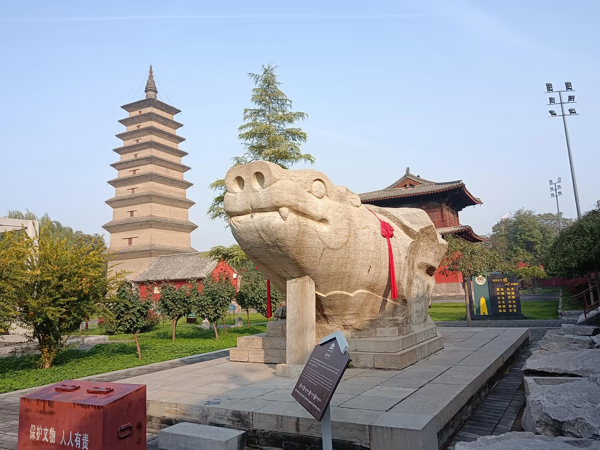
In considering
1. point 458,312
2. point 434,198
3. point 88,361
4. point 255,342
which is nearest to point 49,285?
point 88,361

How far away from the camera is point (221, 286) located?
17594 millimetres

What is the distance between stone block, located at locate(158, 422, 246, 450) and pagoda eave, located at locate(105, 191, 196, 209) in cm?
3728

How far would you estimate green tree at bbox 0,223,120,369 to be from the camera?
10.1 metres

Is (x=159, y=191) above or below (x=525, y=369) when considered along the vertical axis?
above

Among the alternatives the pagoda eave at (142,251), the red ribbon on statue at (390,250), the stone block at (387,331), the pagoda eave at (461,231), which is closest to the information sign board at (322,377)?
the red ribbon on statue at (390,250)

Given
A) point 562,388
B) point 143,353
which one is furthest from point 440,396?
point 143,353

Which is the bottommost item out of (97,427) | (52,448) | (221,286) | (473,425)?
(473,425)

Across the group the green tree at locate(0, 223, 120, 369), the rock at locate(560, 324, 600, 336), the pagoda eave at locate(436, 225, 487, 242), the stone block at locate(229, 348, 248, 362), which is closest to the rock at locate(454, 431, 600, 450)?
the stone block at locate(229, 348, 248, 362)

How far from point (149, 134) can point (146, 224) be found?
28.9 feet

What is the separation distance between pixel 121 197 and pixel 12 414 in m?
37.1

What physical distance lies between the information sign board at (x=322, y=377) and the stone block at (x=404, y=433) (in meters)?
1.03

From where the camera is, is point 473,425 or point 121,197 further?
point 121,197

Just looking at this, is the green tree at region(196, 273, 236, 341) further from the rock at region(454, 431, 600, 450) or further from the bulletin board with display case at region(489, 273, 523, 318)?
the rock at region(454, 431, 600, 450)

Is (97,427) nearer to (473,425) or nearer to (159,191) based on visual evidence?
(473,425)
